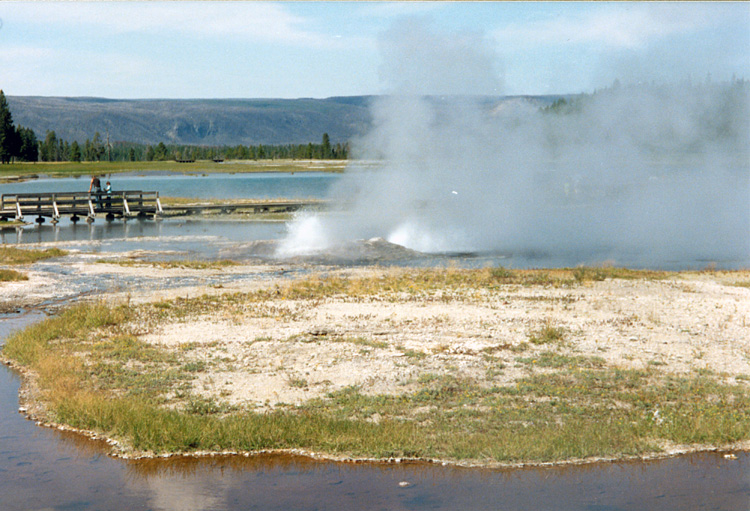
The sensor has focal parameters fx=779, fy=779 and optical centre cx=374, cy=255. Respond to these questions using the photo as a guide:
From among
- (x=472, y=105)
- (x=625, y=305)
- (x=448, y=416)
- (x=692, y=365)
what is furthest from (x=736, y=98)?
(x=448, y=416)

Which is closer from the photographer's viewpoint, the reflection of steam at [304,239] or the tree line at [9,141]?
the reflection of steam at [304,239]

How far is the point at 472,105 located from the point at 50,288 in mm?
25116

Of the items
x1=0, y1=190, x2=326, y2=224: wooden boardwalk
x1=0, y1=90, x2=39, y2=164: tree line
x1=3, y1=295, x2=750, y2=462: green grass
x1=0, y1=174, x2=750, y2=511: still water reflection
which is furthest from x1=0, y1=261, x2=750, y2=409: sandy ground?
x1=0, y1=90, x2=39, y2=164: tree line

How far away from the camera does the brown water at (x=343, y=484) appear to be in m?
9.52

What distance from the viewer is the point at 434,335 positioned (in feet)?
56.1

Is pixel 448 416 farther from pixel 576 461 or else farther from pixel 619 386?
pixel 619 386

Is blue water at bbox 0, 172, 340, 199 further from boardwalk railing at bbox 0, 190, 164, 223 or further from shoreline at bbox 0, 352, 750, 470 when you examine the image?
shoreline at bbox 0, 352, 750, 470

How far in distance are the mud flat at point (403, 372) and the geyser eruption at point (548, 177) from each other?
14.0 m

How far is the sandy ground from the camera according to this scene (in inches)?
559

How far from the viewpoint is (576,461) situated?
10.7 metres

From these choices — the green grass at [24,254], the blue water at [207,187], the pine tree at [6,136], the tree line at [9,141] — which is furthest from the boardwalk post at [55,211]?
the pine tree at [6,136]

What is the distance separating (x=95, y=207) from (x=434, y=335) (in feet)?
139

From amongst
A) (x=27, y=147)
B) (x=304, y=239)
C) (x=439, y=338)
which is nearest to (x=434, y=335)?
(x=439, y=338)

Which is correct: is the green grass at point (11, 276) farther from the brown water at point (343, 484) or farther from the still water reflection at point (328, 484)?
the brown water at point (343, 484)
